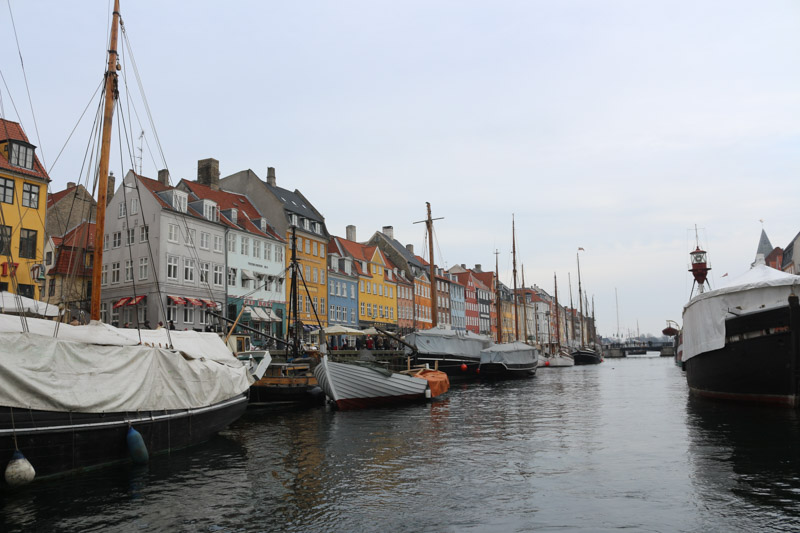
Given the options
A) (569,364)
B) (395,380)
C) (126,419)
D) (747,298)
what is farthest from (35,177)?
(569,364)

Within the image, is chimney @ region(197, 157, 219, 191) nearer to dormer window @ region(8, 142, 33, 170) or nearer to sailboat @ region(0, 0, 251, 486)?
dormer window @ region(8, 142, 33, 170)

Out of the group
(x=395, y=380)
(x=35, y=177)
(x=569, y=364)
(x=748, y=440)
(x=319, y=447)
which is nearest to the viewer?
(x=748, y=440)

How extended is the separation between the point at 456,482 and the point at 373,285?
66.2 m

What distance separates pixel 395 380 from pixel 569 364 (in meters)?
69.7

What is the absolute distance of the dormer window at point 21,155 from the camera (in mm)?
38438

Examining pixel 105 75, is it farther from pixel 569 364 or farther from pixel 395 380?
pixel 569 364

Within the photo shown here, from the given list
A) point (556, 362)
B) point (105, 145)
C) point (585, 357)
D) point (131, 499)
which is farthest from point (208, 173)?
point (585, 357)

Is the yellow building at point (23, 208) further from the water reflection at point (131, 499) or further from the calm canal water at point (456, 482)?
the water reflection at point (131, 499)

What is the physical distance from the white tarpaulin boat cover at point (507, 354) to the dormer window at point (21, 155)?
37.3 m

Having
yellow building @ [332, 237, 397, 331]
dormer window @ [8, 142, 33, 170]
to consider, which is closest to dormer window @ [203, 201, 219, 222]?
dormer window @ [8, 142, 33, 170]

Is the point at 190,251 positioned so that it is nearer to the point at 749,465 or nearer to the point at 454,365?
the point at 454,365

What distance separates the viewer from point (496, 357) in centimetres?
5481

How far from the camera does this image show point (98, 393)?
1314cm

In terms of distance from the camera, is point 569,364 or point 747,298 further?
point 569,364
